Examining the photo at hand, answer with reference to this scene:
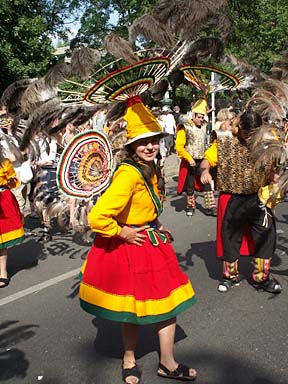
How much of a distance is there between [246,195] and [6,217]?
2.54 m

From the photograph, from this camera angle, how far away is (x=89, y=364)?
11.0 ft

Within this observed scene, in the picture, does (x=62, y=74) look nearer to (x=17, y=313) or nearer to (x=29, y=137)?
(x=29, y=137)

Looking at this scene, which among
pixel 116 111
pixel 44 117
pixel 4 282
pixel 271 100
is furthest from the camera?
pixel 4 282

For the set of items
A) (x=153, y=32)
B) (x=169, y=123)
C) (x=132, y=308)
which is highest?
(x=153, y=32)

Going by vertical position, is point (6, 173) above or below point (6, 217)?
above

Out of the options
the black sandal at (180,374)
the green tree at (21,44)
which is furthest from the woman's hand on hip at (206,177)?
the green tree at (21,44)

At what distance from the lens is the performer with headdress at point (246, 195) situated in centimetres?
396

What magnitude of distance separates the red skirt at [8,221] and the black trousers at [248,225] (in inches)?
88.5

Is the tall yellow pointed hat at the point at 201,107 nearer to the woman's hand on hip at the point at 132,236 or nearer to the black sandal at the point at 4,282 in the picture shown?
the black sandal at the point at 4,282

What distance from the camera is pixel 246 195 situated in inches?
167

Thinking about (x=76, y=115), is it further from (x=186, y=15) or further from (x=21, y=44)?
(x=21, y=44)

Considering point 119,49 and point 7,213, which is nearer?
point 119,49

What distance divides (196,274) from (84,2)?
20.2 metres

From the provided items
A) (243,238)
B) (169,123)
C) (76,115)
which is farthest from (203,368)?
(169,123)
